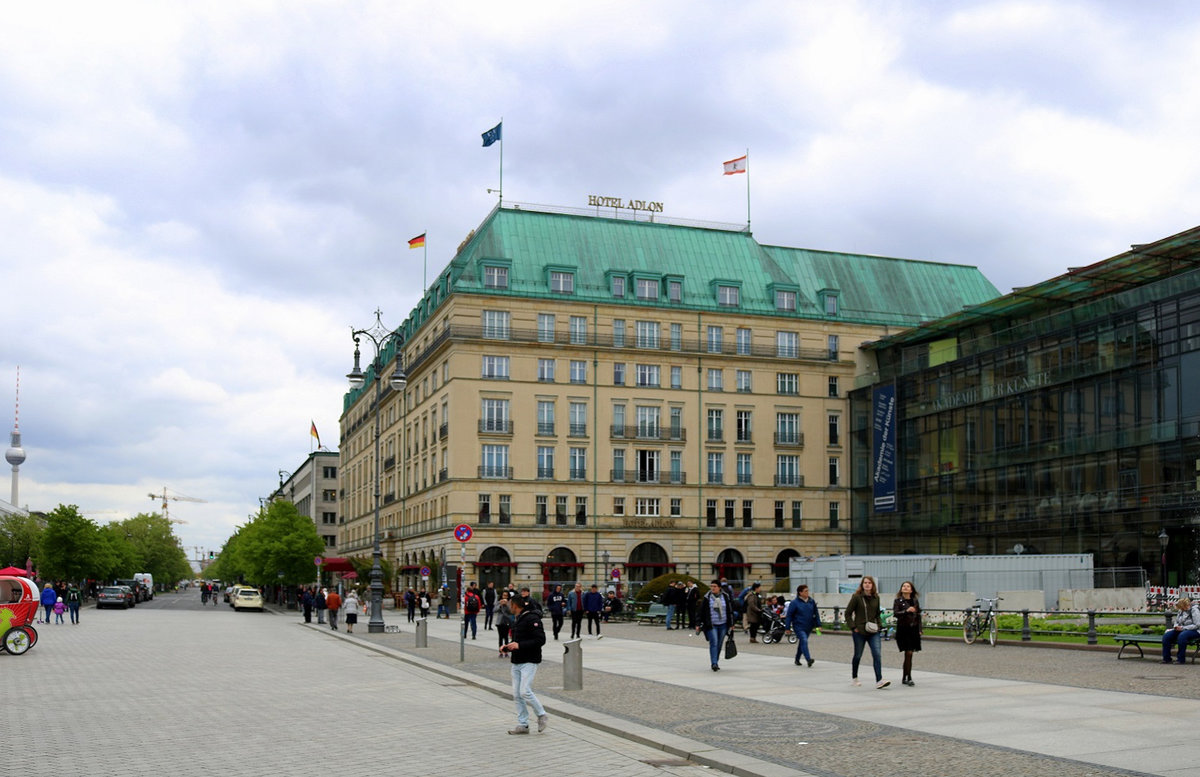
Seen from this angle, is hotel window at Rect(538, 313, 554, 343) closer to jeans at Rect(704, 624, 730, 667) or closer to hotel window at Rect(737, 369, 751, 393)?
hotel window at Rect(737, 369, 751, 393)

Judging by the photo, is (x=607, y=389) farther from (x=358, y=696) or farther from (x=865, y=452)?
(x=358, y=696)

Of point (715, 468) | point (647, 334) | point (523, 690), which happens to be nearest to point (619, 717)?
point (523, 690)

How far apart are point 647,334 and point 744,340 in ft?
23.3

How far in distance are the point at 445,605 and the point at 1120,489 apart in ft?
108

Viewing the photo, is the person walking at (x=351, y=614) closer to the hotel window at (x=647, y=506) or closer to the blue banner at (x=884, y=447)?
the hotel window at (x=647, y=506)

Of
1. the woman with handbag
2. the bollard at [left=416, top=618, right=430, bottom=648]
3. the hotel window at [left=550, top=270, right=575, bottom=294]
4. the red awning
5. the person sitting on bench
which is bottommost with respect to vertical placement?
the red awning

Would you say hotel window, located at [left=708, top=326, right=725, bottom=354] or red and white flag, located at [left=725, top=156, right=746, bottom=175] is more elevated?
red and white flag, located at [left=725, top=156, right=746, bottom=175]

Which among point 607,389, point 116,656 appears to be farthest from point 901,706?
point 607,389

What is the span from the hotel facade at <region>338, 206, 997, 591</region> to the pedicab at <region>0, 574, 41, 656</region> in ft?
145

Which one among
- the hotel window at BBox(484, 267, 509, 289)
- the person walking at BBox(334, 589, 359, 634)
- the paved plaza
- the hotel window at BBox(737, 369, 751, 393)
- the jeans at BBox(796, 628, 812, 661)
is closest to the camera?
the paved plaza

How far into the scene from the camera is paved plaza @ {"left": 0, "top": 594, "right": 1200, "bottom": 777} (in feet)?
39.7

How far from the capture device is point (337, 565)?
82750 mm

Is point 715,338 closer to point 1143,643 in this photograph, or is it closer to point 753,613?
point 753,613

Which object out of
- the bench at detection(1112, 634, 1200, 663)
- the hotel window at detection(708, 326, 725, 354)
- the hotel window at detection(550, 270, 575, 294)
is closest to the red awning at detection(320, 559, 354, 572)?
the hotel window at detection(550, 270, 575, 294)
